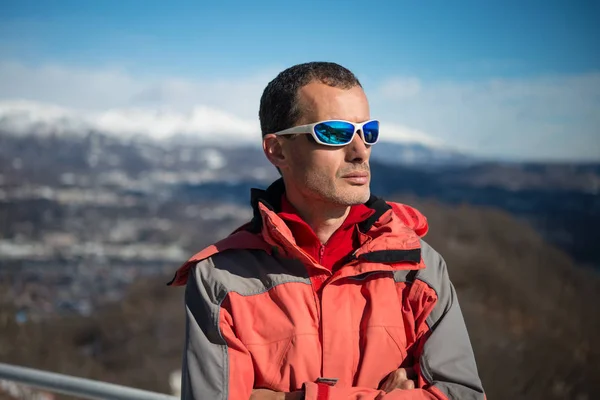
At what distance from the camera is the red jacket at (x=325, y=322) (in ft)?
5.75

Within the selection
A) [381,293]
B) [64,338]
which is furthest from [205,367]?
[64,338]

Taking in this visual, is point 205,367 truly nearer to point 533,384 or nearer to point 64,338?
point 533,384

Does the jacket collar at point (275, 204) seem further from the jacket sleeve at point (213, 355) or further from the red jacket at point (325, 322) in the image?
the jacket sleeve at point (213, 355)

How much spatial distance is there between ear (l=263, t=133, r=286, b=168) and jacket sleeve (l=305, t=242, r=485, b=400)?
577mm

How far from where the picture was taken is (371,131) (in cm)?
194

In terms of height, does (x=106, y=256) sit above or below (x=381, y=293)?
below

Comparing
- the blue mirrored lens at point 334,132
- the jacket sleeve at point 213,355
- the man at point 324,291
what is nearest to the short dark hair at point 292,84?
the man at point 324,291

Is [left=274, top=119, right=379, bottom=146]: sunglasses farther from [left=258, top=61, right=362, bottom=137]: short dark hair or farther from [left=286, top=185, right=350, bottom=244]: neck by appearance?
[left=286, top=185, right=350, bottom=244]: neck

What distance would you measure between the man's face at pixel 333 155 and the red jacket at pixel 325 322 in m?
0.15

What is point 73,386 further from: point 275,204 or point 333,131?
point 333,131

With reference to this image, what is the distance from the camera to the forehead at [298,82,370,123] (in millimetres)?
1895

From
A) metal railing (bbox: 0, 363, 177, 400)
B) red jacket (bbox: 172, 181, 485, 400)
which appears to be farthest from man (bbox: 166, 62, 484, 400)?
metal railing (bbox: 0, 363, 177, 400)

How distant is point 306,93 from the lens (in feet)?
6.34

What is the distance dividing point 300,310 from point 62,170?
95.4 metres
